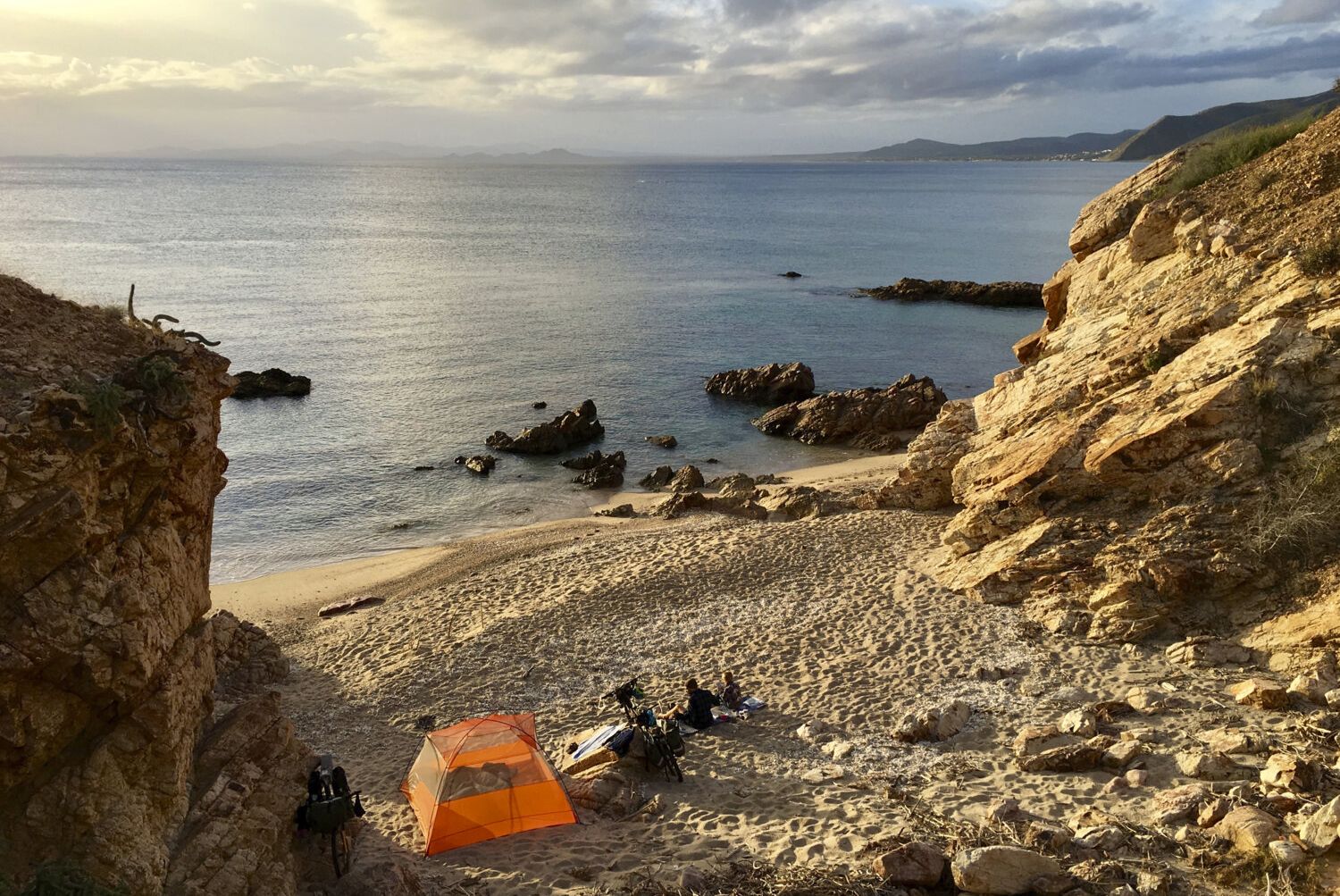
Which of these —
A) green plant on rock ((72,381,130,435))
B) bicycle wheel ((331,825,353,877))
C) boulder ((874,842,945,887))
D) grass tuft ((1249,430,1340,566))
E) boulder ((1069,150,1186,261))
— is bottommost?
bicycle wheel ((331,825,353,877))

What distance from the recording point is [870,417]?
1305 inches

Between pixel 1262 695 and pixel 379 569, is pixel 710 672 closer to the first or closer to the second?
pixel 1262 695

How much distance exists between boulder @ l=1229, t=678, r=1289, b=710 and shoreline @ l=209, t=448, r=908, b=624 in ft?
47.4

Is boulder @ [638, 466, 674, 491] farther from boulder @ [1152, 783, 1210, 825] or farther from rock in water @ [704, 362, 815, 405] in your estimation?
boulder @ [1152, 783, 1210, 825]

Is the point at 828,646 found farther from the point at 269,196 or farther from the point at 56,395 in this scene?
the point at 269,196

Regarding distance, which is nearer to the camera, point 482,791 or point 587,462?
point 482,791

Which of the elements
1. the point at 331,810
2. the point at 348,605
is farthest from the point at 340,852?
the point at 348,605

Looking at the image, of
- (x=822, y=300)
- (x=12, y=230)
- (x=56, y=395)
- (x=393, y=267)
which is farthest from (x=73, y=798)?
(x=12, y=230)

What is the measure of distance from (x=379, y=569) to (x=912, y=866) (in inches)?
689

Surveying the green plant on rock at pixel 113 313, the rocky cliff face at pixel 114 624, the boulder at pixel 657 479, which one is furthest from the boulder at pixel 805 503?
the green plant on rock at pixel 113 313

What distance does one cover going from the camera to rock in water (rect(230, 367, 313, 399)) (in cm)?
3922

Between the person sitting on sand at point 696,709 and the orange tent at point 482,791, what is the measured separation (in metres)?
2.42

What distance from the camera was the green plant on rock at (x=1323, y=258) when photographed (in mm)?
15172

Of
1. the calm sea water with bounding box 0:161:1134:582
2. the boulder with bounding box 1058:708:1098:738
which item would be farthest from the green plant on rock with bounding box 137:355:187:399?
the boulder with bounding box 1058:708:1098:738
